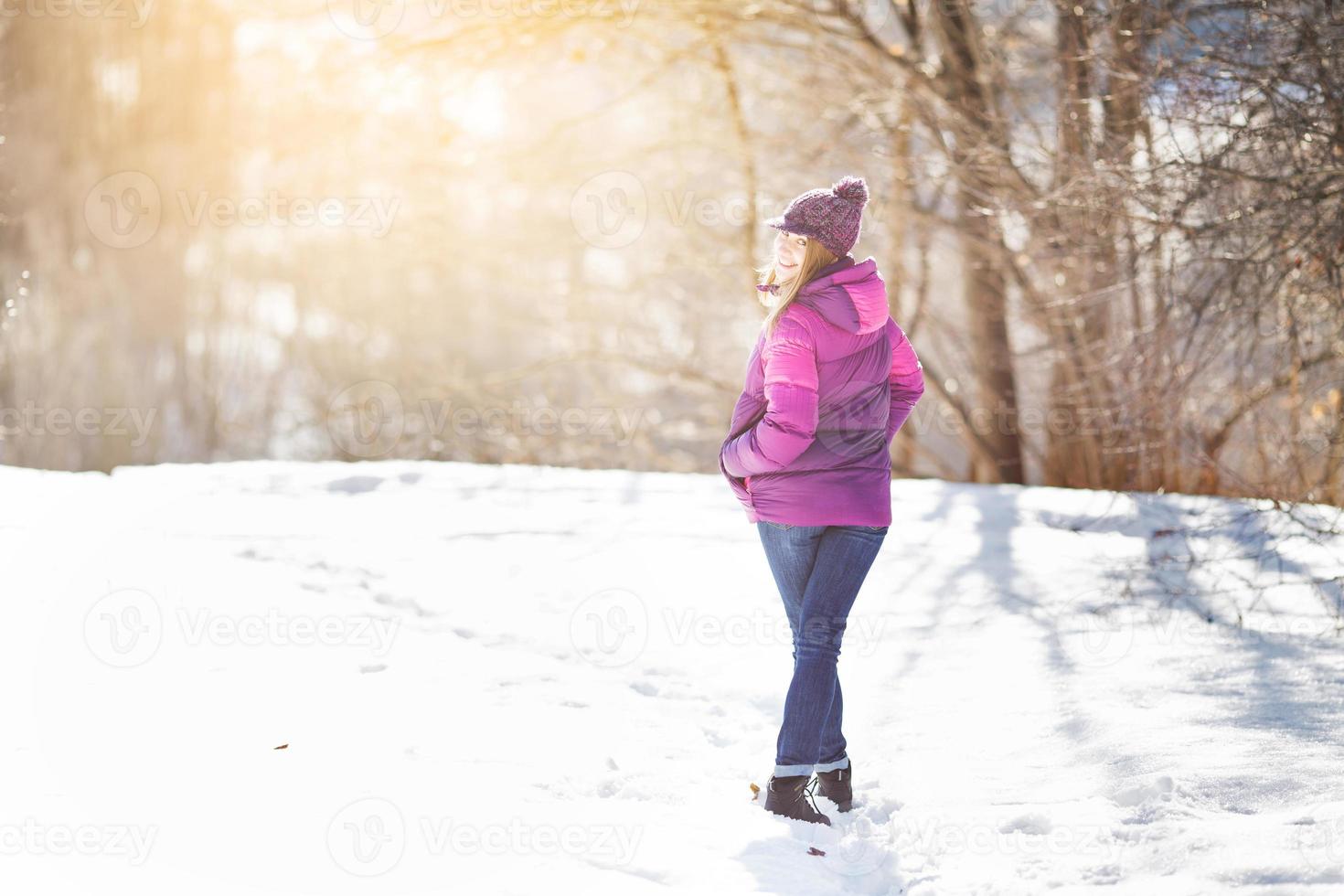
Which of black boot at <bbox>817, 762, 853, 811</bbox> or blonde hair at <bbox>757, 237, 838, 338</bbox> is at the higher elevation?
blonde hair at <bbox>757, 237, 838, 338</bbox>

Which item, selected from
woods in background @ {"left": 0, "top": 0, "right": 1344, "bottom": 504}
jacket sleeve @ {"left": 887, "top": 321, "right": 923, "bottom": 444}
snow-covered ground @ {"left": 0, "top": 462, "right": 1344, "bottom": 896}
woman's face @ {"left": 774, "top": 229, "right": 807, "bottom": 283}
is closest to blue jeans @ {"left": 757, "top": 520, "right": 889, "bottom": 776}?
snow-covered ground @ {"left": 0, "top": 462, "right": 1344, "bottom": 896}

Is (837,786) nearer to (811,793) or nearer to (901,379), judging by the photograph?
(811,793)

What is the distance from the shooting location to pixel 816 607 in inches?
123

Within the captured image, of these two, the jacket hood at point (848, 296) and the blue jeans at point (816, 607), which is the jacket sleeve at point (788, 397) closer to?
the jacket hood at point (848, 296)

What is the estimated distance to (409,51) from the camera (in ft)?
27.8

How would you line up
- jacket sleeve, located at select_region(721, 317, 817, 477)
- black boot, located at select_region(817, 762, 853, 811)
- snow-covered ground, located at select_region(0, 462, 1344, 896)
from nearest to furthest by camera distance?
snow-covered ground, located at select_region(0, 462, 1344, 896)
jacket sleeve, located at select_region(721, 317, 817, 477)
black boot, located at select_region(817, 762, 853, 811)

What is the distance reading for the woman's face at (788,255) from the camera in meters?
3.10

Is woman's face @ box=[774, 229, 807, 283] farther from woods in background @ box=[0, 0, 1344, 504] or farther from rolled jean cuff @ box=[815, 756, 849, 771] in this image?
woods in background @ box=[0, 0, 1344, 504]

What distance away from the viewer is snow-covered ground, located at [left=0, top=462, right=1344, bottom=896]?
9.10 feet

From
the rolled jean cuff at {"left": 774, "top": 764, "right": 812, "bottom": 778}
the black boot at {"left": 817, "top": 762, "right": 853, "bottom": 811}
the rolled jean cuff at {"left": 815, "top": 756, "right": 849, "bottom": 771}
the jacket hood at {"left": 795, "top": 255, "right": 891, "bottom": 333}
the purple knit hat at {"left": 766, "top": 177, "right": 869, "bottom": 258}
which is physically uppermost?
the purple knit hat at {"left": 766, "top": 177, "right": 869, "bottom": 258}

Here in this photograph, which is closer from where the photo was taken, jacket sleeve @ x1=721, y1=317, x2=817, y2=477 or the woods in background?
jacket sleeve @ x1=721, y1=317, x2=817, y2=477

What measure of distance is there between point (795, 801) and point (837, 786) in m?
0.20

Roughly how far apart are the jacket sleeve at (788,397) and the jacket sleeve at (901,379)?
37 centimetres

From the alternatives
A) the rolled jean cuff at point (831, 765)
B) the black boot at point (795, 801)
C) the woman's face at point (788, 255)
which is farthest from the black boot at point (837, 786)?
the woman's face at point (788, 255)
